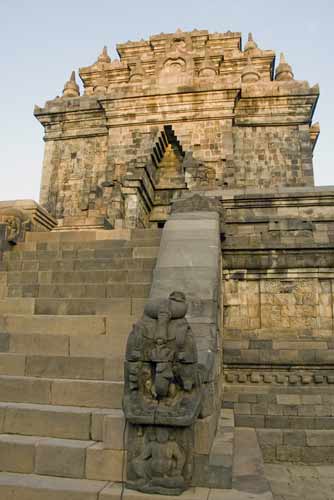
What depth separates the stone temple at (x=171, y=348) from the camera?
3469mm

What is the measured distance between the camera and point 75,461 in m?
3.69

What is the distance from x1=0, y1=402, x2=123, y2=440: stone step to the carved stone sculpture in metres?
0.48

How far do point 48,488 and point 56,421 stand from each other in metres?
0.68

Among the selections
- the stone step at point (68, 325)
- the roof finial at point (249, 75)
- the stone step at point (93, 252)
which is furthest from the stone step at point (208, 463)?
the roof finial at point (249, 75)

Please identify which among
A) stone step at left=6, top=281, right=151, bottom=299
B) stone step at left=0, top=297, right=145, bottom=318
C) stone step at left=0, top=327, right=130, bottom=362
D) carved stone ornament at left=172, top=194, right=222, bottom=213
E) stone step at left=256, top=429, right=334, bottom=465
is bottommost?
stone step at left=256, top=429, right=334, bottom=465

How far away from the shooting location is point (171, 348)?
351 cm

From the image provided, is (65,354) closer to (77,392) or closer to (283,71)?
(77,392)

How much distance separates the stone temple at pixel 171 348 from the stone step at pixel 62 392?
12 mm

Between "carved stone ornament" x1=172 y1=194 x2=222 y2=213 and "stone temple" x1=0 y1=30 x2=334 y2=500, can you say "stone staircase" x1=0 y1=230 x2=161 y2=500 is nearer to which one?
"stone temple" x1=0 y1=30 x2=334 y2=500

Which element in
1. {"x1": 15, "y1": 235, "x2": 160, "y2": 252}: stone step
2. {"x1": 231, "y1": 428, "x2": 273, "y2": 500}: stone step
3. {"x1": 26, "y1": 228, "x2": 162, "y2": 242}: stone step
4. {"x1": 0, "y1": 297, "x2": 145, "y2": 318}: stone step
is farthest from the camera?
{"x1": 26, "y1": 228, "x2": 162, "y2": 242}: stone step

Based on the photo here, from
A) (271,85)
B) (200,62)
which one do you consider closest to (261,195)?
(271,85)

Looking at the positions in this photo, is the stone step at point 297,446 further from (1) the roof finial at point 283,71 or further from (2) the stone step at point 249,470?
(1) the roof finial at point 283,71

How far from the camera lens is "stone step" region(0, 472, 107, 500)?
133 inches

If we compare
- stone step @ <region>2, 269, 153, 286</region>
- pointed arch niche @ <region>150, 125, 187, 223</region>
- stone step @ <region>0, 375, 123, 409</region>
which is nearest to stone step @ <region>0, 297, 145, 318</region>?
stone step @ <region>2, 269, 153, 286</region>
